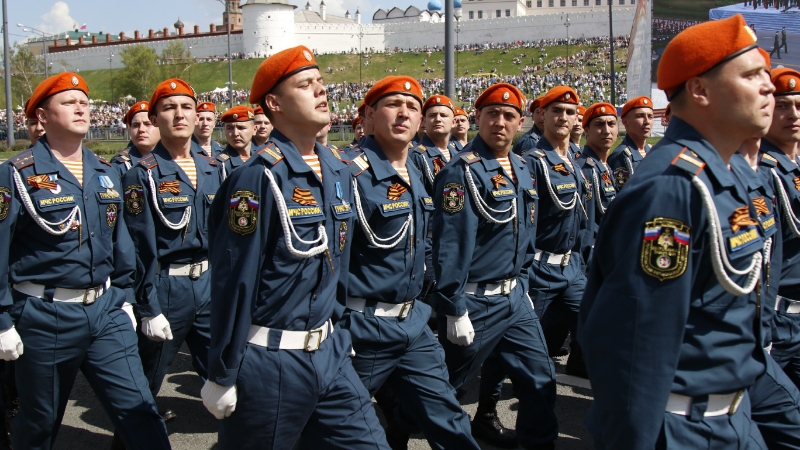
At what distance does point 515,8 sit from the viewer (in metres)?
103

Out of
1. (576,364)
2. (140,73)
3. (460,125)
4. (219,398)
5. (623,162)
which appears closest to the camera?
(219,398)

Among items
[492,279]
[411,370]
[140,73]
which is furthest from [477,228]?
[140,73]

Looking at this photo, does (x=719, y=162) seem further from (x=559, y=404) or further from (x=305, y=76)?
(x=559, y=404)

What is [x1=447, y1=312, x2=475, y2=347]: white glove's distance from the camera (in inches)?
169

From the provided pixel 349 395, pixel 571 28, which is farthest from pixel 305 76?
pixel 571 28

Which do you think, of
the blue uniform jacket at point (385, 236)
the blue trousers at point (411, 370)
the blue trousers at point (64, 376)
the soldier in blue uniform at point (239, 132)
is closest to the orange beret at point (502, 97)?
the blue uniform jacket at point (385, 236)

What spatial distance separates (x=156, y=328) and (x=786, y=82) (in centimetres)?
422

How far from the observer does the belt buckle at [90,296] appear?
13.5ft

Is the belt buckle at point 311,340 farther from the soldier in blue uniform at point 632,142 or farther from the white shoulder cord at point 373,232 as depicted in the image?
the soldier in blue uniform at point 632,142

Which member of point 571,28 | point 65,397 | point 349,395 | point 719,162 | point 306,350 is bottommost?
point 65,397

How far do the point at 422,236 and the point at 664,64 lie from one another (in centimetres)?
201

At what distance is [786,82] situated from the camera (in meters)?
4.67

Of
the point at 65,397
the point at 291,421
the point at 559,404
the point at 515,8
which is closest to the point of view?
the point at 291,421

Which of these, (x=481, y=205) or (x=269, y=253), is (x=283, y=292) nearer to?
(x=269, y=253)
